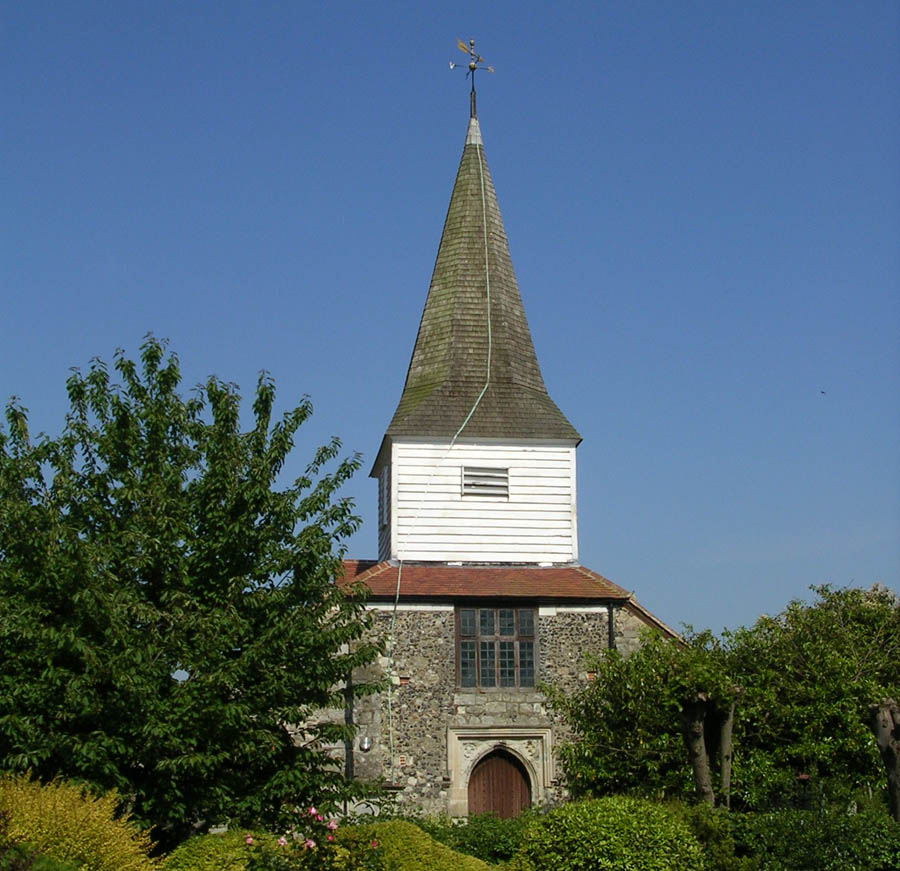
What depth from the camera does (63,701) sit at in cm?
1471

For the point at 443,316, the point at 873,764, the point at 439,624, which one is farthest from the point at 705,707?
the point at 443,316

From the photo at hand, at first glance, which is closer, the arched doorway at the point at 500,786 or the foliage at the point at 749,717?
the foliage at the point at 749,717

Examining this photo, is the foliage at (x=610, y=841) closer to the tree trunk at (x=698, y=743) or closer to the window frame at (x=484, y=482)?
the tree trunk at (x=698, y=743)

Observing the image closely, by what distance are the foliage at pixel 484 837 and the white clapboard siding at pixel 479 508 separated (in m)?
6.35

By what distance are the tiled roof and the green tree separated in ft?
20.0

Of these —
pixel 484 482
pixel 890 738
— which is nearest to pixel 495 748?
pixel 484 482

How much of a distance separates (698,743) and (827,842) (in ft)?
10.4

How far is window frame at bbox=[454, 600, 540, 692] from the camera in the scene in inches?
915

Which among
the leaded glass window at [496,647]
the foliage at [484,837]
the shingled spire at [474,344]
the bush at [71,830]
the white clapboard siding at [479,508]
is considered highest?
the shingled spire at [474,344]

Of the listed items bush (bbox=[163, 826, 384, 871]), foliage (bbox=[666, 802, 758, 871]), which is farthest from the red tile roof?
bush (bbox=[163, 826, 384, 871])

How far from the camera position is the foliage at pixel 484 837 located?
18.9 metres

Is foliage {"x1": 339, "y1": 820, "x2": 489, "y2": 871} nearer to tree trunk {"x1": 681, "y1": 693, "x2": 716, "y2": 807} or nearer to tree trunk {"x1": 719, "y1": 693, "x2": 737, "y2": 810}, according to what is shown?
tree trunk {"x1": 681, "y1": 693, "x2": 716, "y2": 807}

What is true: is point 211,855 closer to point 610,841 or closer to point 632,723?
point 610,841

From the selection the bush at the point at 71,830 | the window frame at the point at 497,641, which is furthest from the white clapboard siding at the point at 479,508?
the bush at the point at 71,830
